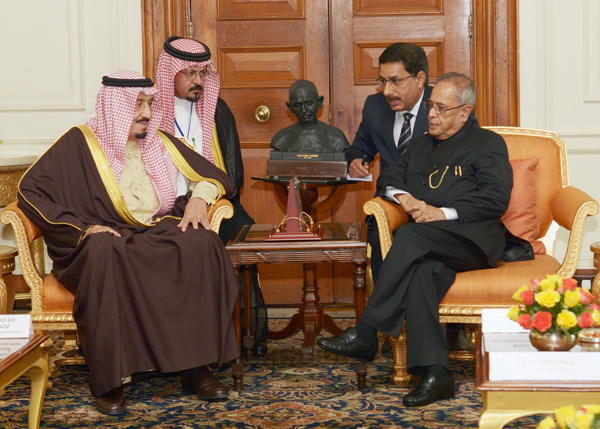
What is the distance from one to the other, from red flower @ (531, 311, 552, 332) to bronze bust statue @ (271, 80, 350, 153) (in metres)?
2.02

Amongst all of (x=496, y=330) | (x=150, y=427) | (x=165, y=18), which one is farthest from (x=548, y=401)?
(x=165, y=18)

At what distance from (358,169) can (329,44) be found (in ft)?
3.87

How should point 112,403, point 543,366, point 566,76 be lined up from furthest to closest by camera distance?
point 566,76 < point 112,403 < point 543,366

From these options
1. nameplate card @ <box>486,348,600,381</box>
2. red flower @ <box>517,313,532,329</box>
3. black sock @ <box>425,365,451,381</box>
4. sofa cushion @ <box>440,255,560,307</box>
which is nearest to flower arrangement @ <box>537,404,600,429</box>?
nameplate card @ <box>486,348,600,381</box>

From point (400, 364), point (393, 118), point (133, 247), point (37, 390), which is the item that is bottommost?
point (400, 364)

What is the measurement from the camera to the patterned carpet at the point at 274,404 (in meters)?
2.88

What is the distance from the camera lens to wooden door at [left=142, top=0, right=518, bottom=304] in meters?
4.66

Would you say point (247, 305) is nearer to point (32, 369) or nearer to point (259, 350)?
point (259, 350)

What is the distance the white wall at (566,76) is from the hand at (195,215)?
7.49 ft

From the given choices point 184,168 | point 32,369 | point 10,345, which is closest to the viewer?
point 10,345

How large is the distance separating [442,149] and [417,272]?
0.72 metres

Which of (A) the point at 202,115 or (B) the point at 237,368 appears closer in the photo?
(B) the point at 237,368

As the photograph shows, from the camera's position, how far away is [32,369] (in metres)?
2.62

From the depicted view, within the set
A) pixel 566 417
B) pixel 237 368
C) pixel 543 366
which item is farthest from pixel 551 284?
pixel 237 368
